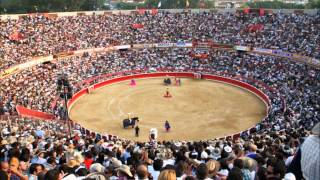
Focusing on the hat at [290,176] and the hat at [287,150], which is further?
the hat at [287,150]

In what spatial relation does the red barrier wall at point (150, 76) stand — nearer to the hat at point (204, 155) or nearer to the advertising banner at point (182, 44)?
the advertising banner at point (182, 44)

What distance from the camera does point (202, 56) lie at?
65062 mm

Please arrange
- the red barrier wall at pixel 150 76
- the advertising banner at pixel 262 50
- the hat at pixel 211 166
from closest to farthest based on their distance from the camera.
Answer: the hat at pixel 211 166
the red barrier wall at pixel 150 76
the advertising banner at pixel 262 50

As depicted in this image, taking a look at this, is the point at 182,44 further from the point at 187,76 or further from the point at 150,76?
the point at 150,76

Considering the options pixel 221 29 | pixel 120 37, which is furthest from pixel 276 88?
pixel 120 37

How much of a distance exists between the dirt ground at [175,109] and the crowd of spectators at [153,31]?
42.3 feet

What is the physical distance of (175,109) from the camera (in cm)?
4619

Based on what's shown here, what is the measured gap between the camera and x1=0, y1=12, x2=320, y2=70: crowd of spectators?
59688 millimetres

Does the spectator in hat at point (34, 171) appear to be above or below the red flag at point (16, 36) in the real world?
below

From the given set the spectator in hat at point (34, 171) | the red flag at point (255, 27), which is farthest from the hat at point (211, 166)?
the red flag at point (255, 27)

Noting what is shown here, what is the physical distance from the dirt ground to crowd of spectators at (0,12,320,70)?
42.3 ft

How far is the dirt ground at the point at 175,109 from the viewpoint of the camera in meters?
39.8

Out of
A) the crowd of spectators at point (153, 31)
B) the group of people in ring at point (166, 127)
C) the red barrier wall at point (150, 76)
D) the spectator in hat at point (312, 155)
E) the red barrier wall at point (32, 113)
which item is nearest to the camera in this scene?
the spectator in hat at point (312, 155)

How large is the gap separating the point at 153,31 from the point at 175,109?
99.4 ft
